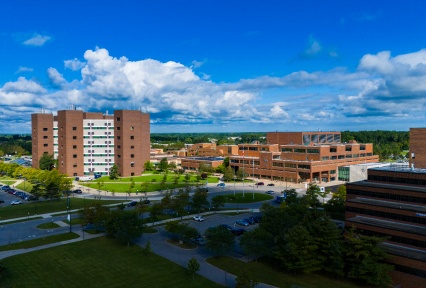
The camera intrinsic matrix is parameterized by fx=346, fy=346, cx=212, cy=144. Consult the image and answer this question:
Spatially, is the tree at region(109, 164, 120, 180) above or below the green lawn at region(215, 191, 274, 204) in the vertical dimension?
above

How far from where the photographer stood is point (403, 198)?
3834 cm

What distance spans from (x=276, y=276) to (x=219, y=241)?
747 centimetres

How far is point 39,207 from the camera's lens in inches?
2778

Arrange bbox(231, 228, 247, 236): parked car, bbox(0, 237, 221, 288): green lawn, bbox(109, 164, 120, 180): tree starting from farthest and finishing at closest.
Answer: bbox(109, 164, 120, 180): tree, bbox(231, 228, 247, 236): parked car, bbox(0, 237, 221, 288): green lawn

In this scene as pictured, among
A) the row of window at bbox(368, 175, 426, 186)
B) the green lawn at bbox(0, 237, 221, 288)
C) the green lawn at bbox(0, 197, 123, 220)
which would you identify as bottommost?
the green lawn at bbox(0, 237, 221, 288)

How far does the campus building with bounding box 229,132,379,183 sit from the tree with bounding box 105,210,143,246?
6656 cm

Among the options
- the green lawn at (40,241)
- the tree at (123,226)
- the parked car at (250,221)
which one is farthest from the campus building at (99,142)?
the tree at (123,226)

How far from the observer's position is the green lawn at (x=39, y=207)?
64.1 metres

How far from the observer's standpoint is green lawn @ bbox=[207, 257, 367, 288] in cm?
3419

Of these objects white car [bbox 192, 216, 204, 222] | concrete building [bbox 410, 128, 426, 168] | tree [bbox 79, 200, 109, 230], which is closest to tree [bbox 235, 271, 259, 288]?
tree [bbox 79, 200, 109, 230]

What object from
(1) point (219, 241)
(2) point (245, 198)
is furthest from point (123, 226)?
(2) point (245, 198)

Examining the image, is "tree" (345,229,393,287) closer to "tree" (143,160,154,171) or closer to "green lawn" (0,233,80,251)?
"green lawn" (0,233,80,251)

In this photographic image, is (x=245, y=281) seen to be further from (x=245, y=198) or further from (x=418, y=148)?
(x=245, y=198)

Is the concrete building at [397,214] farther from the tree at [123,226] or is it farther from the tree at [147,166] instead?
the tree at [147,166]
